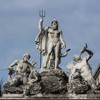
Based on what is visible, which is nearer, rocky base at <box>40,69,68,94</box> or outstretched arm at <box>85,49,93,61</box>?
rocky base at <box>40,69,68,94</box>

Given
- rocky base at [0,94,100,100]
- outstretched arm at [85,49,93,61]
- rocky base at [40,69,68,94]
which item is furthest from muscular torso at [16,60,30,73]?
outstretched arm at [85,49,93,61]

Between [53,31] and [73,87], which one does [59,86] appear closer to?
[73,87]

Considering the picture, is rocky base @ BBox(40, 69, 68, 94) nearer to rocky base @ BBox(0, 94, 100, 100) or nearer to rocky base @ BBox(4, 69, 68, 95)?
rocky base @ BBox(4, 69, 68, 95)

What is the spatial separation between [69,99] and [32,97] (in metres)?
2.11

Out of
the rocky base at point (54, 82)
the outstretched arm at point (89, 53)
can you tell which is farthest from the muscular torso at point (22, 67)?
the outstretched arm at point (89, 53)

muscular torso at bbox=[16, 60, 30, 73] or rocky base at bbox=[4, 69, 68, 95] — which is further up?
muscular torso at bbox=[16, 60, 30, 73]

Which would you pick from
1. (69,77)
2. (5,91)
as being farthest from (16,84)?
(69,77)

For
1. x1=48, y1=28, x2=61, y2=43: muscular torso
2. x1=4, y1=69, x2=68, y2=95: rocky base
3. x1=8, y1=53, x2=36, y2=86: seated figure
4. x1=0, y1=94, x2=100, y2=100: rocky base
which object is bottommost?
x1=0, y1=94, x2=100, y2=100: rocky base

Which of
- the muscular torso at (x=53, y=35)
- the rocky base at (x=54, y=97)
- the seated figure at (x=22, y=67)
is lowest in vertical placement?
the rocky base at (x=54, y=97)

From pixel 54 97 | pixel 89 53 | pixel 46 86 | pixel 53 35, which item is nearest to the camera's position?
pixel 54 97

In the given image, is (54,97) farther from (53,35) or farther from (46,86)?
(53,35)

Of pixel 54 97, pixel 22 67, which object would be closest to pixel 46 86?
pixel 54 97

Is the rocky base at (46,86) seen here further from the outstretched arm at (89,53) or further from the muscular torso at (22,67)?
the outstretched arm at (89,53)

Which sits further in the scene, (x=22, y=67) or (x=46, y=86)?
(x=22, y=67)
